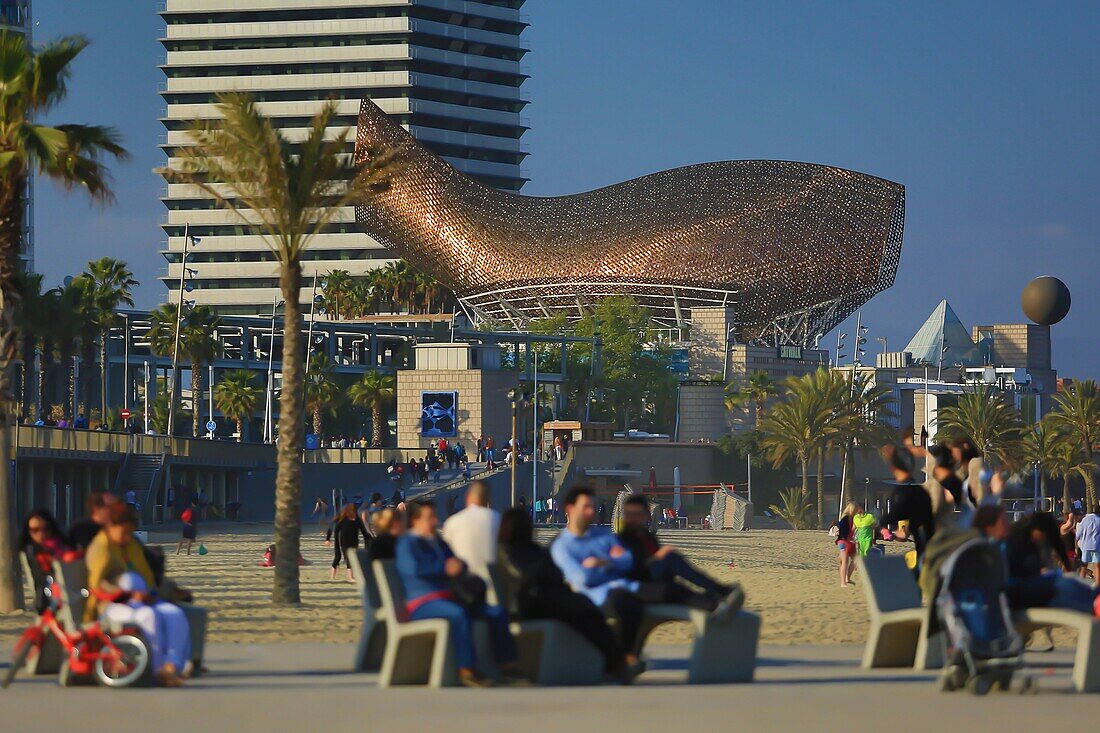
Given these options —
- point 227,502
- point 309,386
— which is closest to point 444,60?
point 309,386

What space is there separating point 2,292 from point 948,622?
38.9ft

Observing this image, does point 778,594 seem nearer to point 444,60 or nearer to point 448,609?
point 448,609

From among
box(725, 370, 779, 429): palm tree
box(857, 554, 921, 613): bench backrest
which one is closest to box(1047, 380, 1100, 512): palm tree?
box(725, 370, 779, 429): palm tree

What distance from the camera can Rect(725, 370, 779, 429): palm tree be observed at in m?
98.2

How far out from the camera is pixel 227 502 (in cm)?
6244

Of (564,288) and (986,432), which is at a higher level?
(564,288)

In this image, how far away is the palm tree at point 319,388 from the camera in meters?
84.4

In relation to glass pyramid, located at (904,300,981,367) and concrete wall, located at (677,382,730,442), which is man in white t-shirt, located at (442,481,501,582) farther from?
glass pyramid, located at (904,300,981,367)

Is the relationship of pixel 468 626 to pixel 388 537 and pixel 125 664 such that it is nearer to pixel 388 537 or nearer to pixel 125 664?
pixel 388 537

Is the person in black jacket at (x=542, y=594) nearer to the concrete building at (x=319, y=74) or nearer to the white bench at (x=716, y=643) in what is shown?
the white bench at (x=716, y=643)

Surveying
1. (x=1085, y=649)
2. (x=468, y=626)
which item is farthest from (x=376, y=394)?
(x=1085, y=649)

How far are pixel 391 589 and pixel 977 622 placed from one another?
10.8 ft

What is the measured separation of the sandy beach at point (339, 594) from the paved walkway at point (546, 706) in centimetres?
370

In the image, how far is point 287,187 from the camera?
69.6 feet
